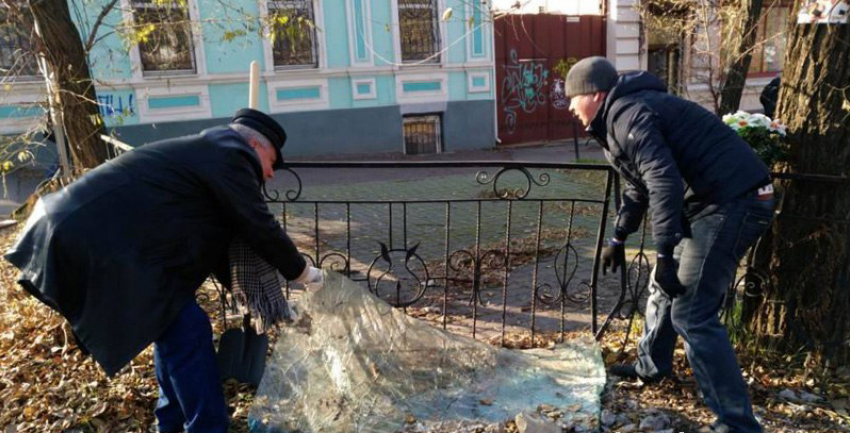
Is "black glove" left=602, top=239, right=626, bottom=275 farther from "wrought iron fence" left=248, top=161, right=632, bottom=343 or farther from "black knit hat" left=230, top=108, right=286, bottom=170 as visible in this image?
"black knit hat" left=230, top=108, right=286, bottom=170

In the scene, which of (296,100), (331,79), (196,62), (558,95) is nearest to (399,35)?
(331,79)

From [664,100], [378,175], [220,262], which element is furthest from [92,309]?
[378,175]

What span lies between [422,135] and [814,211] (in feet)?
35.7

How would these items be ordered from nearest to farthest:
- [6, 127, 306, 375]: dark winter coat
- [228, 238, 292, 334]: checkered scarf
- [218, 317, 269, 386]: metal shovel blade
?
[6, 127, 306, 375]: dark winter coat, [228, 238, 292, 334]: checkered scarf, [218, 317, 269, 386]: metal shovel blade

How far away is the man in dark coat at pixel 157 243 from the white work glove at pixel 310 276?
158 millimetres

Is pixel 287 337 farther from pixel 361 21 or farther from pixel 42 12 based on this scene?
pixel 361 21

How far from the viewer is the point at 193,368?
2467 mm

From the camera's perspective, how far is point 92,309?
2.22 metres

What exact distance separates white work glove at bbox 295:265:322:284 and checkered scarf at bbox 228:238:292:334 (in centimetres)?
11

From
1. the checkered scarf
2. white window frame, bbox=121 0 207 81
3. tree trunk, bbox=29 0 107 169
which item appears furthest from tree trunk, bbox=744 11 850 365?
white window frame, bbox=121 0 207 81

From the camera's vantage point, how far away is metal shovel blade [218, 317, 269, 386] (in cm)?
315

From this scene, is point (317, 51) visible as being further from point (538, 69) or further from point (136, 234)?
point (136, 234)

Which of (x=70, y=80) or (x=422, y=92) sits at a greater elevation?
(x=70, y=80)

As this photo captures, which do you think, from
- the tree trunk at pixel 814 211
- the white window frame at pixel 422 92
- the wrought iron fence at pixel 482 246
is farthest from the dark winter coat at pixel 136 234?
the white window frame at pixel 422 92
